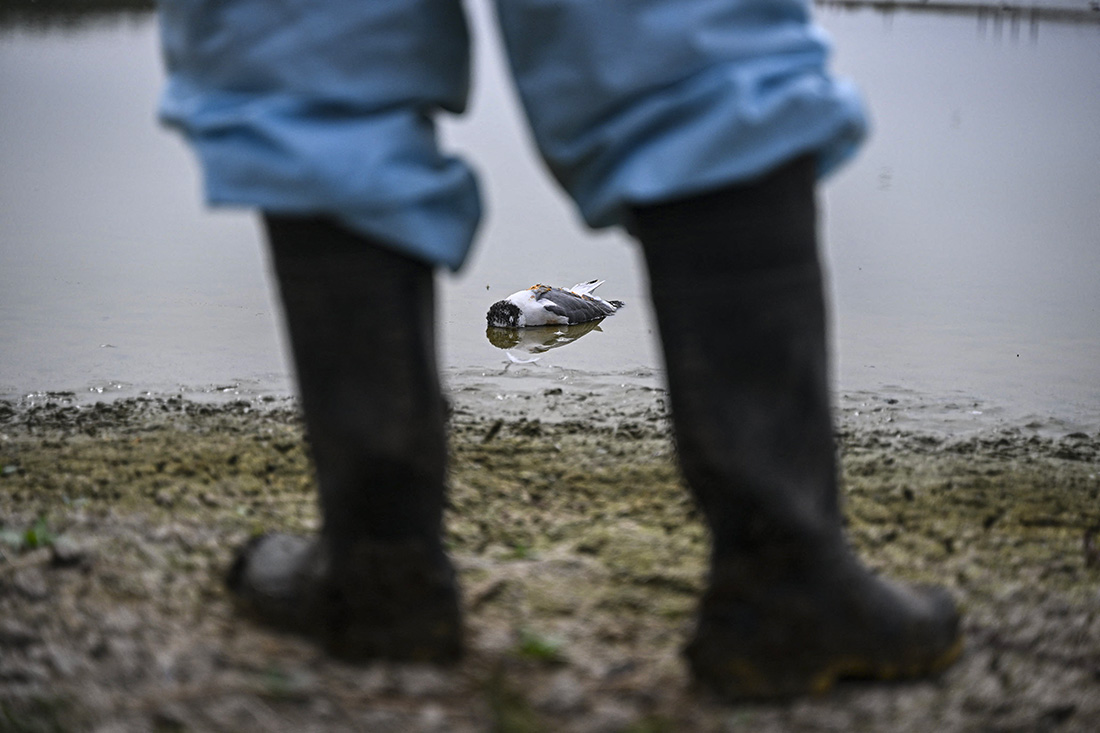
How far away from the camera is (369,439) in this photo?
50.9 inches

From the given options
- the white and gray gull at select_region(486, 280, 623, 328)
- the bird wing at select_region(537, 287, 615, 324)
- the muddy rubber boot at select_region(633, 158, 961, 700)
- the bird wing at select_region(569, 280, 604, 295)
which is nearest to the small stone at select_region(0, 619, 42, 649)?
the muddy rubber boot at select_region(633, 158, 961, 700)

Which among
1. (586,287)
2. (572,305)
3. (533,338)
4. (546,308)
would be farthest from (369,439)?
(586,287)

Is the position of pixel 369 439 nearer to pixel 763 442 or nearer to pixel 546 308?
pixel 763 442

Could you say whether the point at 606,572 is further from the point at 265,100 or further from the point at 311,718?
the point at 265,100

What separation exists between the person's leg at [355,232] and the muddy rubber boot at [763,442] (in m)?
0.27

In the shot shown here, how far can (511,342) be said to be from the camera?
4.79m

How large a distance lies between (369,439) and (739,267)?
475 mm

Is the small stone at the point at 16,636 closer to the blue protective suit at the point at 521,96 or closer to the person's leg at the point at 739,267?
the blue protective suit at the point at 521,96

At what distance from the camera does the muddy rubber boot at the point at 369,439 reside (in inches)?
49.7

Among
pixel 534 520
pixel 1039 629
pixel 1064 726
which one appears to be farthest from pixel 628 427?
pixel 1064 726

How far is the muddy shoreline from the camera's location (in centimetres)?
130

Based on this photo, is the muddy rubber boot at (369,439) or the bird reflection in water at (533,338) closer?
the muddy rubber boot at (369,439)

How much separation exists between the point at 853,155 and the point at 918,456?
2.19 m

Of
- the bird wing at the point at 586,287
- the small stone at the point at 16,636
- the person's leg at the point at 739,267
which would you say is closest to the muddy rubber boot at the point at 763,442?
the person's leg at the point at 739,267
